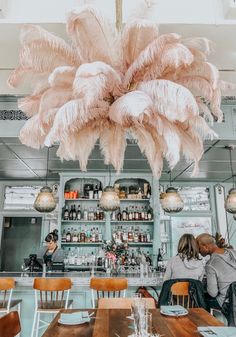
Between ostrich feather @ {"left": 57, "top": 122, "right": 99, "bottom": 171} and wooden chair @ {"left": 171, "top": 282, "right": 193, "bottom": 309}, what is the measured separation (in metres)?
1.99

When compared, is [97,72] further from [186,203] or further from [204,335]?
[186,203]

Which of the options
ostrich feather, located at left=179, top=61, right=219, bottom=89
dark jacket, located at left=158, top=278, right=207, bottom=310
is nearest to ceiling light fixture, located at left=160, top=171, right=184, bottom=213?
dark jacket, located at left=158, top=278, right=207, bottom=310

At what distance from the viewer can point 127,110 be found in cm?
122

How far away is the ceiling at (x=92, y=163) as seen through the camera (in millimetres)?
4805

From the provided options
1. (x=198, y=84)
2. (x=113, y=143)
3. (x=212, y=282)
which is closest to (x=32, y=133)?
(x=113, y=143)

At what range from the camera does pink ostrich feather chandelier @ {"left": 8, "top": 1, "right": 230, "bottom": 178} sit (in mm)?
1243

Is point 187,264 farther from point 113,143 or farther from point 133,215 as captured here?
point 133,215

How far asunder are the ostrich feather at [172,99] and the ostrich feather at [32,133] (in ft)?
1.82

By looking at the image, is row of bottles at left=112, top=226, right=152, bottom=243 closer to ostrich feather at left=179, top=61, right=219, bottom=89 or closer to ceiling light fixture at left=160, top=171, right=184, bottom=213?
ceiling light fixture at left=160, top=171, right=184, bottom=213

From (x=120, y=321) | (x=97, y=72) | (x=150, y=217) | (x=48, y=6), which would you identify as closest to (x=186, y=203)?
(x=150, y=217)

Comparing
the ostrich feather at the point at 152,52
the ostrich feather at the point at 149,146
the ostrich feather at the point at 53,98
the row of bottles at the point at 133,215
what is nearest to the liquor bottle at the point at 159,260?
the row of bottles at the point at 133,215

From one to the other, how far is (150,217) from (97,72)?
5.34 metres

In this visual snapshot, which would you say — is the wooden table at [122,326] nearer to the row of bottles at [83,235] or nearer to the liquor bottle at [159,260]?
the liquor bottle at [159,260]

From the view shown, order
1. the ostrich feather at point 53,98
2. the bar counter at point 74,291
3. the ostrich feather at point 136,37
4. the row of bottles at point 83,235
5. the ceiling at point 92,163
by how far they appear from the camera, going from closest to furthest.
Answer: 1. the ostrich feather at point 136,37
2. the ostrich feather at point 53,98
3. the bar counter at point 74,291
4. the ceiling at point 92,163
5. the row of bottles at point 83,235
